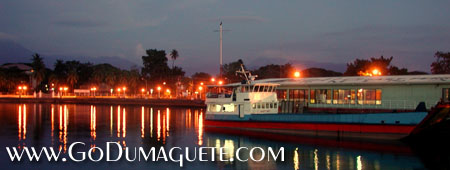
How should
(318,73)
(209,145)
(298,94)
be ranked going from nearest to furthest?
1. (209,145)
2. (298,94)
3. (318,73)

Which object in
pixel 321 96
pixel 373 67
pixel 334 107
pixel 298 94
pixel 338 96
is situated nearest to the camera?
pixel 334 107

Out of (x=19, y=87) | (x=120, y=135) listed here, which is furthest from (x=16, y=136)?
(x=19, y=87)

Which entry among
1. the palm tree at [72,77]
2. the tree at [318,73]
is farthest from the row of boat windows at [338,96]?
the tree at [318,73]

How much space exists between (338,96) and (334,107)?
1.57 m

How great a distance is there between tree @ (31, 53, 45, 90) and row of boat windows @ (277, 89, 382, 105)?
85838mm

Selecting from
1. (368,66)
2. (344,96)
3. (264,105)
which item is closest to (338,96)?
(344,96)

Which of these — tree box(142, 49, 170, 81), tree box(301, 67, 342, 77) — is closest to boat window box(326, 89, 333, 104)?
tree box(142, 49, 170, 81)

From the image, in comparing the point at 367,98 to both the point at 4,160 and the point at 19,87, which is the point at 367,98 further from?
the point at 19,87

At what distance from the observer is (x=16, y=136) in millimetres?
35688

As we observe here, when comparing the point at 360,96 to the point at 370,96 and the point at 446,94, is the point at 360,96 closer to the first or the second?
the point at 370,96

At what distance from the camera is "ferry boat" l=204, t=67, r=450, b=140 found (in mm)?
30422

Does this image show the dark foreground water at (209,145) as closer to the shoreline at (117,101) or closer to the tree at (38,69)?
the shoreline at (117,101)

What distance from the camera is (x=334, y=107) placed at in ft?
132

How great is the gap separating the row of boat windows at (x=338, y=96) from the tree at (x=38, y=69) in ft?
282
